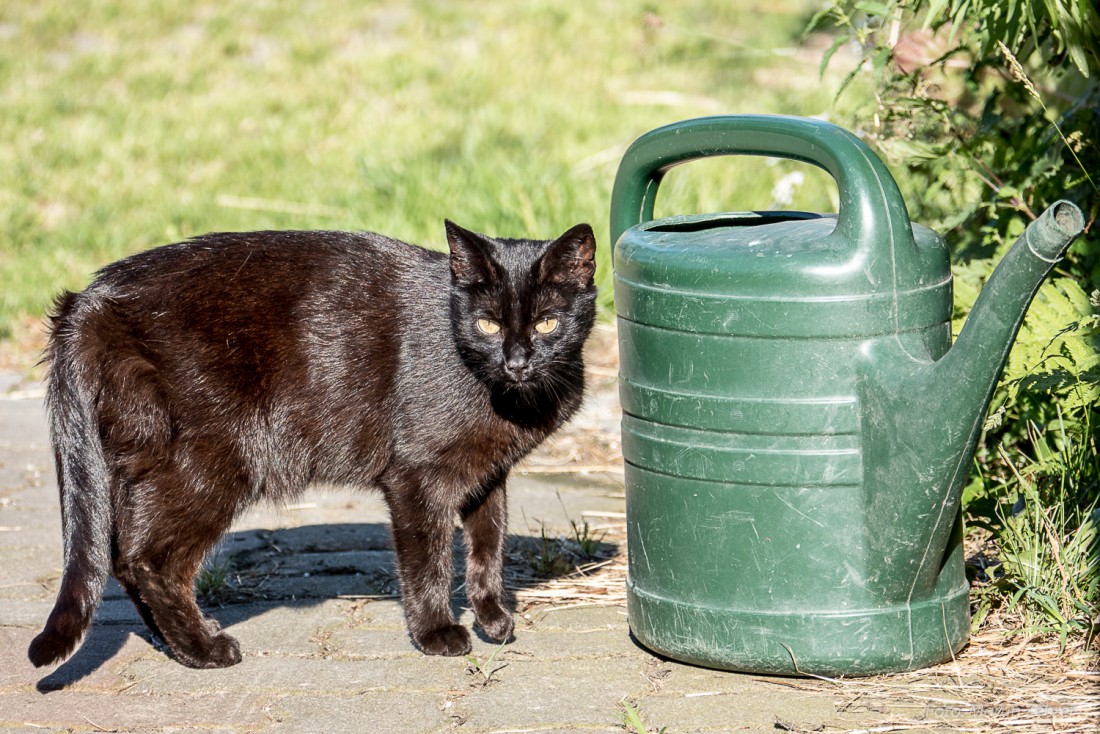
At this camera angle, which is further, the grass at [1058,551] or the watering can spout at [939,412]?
the grass at [1058,551]

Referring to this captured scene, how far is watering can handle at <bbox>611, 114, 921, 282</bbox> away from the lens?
2.60 metres

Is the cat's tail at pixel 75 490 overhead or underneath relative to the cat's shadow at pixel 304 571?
overhead

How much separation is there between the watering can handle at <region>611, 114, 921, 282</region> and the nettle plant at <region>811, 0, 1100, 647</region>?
1.86 feet

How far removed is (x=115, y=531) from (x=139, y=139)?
5.21 meters

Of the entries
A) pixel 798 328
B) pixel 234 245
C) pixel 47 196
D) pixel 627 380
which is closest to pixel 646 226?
pixel 627 380

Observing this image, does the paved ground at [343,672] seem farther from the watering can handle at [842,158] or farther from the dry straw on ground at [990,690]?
the watering can handle at [842,158]

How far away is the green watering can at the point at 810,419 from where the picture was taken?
8.55 ft

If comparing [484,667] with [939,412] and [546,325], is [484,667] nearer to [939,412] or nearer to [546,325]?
[546,325]

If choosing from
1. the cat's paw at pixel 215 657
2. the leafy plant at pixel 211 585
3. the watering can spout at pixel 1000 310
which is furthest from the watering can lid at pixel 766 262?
the leafy plant at pixel 211 585

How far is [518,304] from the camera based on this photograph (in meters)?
3.15

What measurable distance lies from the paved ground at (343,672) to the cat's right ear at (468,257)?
0.95 m

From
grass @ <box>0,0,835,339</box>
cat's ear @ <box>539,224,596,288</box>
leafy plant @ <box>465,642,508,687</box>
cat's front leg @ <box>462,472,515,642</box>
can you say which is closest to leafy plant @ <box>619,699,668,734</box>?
leafy plant @ <box>465,642,508,687</box>

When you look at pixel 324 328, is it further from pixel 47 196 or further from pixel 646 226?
pixel 47 196

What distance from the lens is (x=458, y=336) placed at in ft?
10.6
